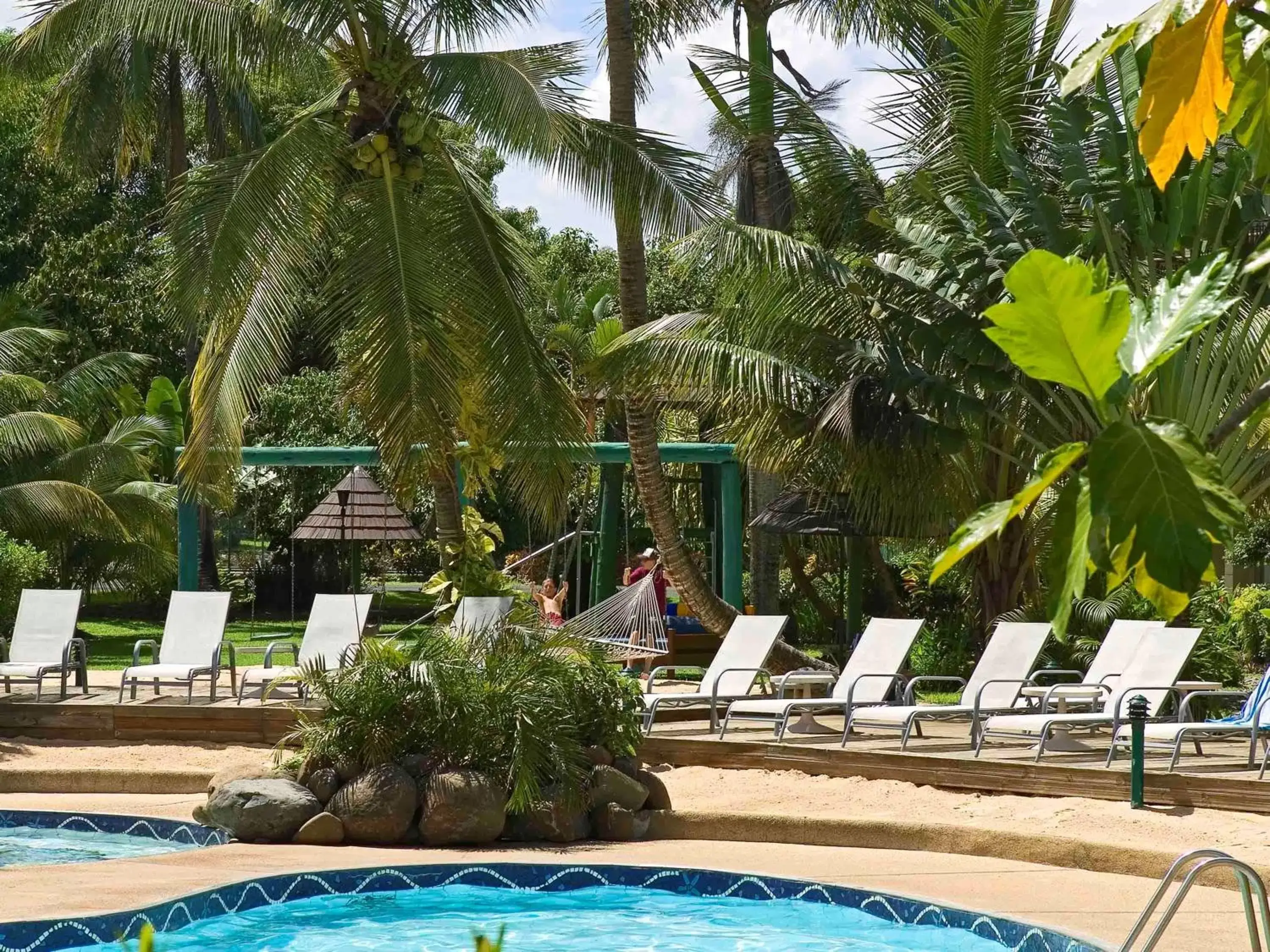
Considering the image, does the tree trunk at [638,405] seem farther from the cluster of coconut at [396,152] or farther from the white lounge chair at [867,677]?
the white lounge chair at [867,677]

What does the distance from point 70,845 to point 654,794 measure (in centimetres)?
371

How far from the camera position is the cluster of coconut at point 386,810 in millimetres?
9266

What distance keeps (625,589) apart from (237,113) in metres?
14.8

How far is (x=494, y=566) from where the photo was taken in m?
13.8

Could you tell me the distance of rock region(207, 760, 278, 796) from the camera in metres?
9.52

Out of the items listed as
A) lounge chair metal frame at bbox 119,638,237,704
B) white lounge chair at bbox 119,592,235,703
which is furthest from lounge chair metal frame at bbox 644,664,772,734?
white lounge chair at bbox 119,592,235,703

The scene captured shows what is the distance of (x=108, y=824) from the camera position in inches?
396

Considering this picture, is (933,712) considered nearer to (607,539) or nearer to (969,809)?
(969,809)


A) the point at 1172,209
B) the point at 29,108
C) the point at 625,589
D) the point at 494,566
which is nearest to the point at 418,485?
the point at 494,566

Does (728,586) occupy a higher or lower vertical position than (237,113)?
lower

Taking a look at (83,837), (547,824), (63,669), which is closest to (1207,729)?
(547,824)

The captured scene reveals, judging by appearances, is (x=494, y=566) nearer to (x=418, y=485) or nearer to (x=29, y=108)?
(x=418, y=485)

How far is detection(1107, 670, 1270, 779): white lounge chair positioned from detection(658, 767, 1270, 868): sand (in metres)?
0.46

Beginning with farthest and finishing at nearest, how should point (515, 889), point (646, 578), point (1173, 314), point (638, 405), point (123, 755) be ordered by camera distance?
point (638, 405)
point (646, 578)
point (123, 755)
point (515, 889)
point (1173, 314)
